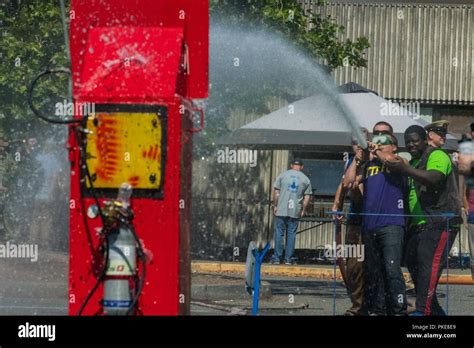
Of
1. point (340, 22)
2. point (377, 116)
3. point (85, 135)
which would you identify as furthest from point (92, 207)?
point (340, 22)

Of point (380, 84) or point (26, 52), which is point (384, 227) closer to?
point (26, 52)

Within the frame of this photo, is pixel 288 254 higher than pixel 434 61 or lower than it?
A: lower

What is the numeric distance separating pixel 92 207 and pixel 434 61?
1639 centimetres

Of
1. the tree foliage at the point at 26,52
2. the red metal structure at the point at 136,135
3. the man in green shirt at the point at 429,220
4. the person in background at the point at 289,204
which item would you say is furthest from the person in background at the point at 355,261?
the person in background at the point at 289,204

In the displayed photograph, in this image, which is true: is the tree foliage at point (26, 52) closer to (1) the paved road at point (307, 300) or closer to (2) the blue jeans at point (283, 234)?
(1) the paved road at point (307, 300)

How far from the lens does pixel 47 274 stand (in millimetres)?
15367

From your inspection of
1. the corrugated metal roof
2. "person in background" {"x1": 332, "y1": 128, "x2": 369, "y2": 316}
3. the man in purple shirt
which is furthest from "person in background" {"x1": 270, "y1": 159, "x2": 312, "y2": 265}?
the man in purple shirt

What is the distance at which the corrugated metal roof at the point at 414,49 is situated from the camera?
873 inches

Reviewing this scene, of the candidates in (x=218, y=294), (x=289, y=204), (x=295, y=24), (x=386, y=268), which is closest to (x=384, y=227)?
(x=386, y=268)

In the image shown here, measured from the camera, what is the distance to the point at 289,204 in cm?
1891

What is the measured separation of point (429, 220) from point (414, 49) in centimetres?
1241

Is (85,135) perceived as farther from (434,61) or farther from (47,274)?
(434,61)

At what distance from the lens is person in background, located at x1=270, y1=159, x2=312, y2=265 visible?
18891mm

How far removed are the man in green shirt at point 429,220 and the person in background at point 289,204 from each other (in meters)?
8.10
